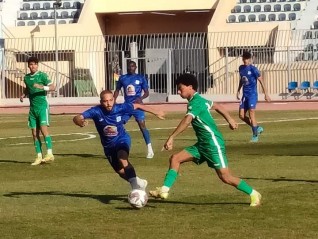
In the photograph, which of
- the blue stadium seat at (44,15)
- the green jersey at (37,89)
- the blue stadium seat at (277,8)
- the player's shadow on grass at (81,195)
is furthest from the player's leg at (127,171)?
the blue stadium seat at (44,15)

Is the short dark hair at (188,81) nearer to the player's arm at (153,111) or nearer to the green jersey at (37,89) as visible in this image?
the player's arm at (153,111)

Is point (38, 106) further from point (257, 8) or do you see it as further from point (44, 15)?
point (44, 15)

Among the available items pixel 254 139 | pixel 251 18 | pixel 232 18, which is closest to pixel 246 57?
pixel 254 139

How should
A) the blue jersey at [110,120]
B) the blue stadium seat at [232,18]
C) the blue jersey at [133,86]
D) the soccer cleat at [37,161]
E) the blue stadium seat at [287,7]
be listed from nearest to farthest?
1. the blue jersey at [110,120]
2. the soccer cleat at [37,161]
3. the blue jersey at [133,86]
4. the blue stadium seat at [232,18]
5. the blue stadium seat at [287,7]

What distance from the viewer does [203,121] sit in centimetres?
1180

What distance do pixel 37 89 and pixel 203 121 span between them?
7260 mm

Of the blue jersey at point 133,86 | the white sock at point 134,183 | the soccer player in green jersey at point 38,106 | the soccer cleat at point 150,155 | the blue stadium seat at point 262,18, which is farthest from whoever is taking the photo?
the blue stadium seat at point 262,18

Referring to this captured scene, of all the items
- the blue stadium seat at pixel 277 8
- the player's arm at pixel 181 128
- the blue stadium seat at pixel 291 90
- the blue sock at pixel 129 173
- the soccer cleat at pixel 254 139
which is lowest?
the blue stadium seat at pixel 291 90

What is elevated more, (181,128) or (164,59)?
(181,128)

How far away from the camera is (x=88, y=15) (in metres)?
52.7

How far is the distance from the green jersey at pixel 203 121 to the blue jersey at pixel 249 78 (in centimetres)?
1117

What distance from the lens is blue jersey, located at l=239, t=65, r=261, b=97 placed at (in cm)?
2295

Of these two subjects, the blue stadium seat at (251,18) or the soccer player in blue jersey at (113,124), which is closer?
the soccer player in blue jersey at (113,124)

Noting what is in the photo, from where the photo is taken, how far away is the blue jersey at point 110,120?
499 inches
